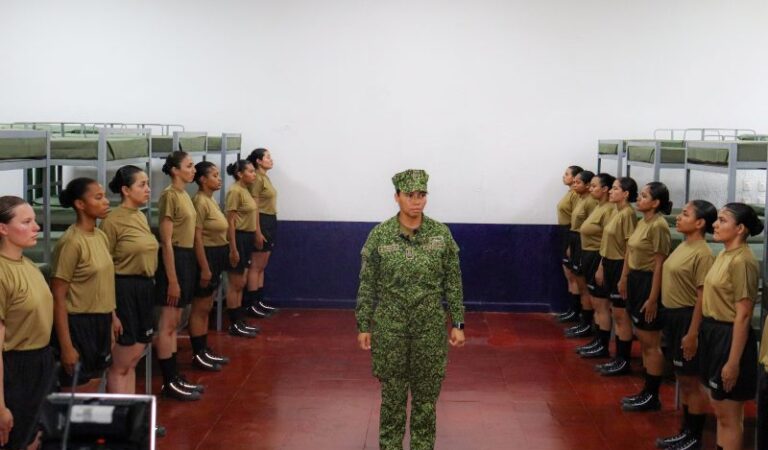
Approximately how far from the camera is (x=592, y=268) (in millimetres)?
7086

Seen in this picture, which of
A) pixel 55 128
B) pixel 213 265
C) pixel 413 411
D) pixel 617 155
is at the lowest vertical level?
pixel 413 411

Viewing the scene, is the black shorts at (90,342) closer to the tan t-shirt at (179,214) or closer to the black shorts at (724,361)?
the tan t-shirt at (179,214)

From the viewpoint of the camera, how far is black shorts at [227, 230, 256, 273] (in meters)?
7.56

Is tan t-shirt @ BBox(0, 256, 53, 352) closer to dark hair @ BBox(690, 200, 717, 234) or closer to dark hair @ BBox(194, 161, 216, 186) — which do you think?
dark hair @ BBox(194, 161, 216, 186)

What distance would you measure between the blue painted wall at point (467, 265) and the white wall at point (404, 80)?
0.21 meters

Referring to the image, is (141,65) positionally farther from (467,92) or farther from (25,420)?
(25,420)

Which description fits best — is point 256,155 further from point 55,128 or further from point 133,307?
point 133,307

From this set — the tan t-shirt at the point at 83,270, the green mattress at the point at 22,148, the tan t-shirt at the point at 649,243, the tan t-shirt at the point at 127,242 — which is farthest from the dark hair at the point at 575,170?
the green mattress at the point at 22,148

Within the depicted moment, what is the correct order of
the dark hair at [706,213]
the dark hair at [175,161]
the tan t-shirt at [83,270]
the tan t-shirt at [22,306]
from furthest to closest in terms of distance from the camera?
the dark hair at [175,161] → the dark hair at [706,213] → the tan t-shirt at [83,270] → the tan t-shirt at [22,306]

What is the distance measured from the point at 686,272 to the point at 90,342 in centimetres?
321

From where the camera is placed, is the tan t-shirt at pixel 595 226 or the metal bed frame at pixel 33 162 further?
the tan t-shirt at pixel 595 226

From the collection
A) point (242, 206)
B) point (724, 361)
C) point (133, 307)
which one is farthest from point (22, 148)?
point (724, 361)

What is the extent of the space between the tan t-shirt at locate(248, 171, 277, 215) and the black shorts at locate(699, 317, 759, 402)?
15.9 feet

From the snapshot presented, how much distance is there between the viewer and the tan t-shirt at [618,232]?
6277 millimetres
